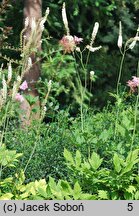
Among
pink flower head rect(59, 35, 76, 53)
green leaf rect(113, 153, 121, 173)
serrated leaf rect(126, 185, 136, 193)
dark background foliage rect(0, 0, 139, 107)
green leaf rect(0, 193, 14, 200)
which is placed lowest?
green leaf rect(0, 193, 14, 200)

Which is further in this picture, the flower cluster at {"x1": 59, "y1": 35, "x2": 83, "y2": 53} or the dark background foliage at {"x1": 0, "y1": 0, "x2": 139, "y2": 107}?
the dark background foliage at {"x1": 0, "y1": 0, "x2": 139, "y2": 107}

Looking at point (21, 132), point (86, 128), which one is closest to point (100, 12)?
point (21, 132)

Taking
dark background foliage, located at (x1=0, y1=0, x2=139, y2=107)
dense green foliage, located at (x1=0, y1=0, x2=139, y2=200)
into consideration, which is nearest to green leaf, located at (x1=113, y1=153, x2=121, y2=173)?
dense green foliage, located at (x1=0, y1=0, x2=139, y2=200)

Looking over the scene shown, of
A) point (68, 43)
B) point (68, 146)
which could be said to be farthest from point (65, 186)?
point (68, 43)

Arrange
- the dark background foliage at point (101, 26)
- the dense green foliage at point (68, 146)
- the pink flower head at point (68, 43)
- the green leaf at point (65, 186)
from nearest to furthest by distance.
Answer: the green leaf at point (65, 186) → the dense green foliage at point (68, 146) → the pink flower head at point (68, 43) → the dark background foliage at point (101, 26)

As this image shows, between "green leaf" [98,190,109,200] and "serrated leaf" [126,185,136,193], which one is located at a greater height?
"serrated leaf" [126,185,136,193]

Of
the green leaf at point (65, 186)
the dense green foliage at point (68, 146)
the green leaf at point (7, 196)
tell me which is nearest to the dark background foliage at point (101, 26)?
the dense green foliage at point (68, 146)

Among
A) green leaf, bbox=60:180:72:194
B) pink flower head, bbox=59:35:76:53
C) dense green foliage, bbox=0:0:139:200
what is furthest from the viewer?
pink flower head, bbox=59:35:76:53

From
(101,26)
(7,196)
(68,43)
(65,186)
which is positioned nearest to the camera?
(65,186)

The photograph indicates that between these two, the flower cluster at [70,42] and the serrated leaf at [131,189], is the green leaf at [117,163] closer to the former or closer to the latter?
the serrated leaf at [131,189]

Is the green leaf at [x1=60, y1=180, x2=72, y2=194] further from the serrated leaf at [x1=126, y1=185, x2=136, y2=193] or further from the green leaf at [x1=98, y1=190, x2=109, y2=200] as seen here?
the serrated leaf at [x1=126, y1=185, x2=136, y2=193]

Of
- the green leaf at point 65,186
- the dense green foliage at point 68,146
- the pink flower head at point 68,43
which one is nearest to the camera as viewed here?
the green leaf at point 65,186

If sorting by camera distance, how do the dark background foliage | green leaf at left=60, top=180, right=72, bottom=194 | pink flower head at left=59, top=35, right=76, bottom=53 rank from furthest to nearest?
the dark background foliage
pink flower head at left=59, top=35, right=76, bottom=53
green leaf at left=60, top=180, right=72, bottom=194

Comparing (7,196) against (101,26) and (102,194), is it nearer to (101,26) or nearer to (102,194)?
(102,194)
